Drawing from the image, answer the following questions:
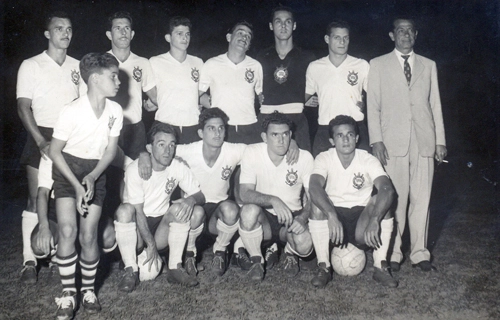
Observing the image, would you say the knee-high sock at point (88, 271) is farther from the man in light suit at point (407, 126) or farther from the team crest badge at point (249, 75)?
the man in light suit at point (407, 126)

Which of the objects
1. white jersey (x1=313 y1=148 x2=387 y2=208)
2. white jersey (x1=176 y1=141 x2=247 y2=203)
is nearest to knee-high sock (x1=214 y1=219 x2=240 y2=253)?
white jersey (x1=176 y1=141 x2=247 y2=203)

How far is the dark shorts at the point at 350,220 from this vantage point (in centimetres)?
345

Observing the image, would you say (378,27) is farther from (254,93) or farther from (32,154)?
(32,154)

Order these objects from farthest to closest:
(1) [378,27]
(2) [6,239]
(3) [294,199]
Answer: (1) [378,27] < (2) [6,239] < (3) [294,199]

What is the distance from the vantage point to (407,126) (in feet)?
11.7

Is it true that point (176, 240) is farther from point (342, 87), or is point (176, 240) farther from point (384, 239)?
point (342, 87)

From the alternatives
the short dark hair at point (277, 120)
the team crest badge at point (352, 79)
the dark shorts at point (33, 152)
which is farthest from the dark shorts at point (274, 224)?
the dark shorts at point (33, 152)

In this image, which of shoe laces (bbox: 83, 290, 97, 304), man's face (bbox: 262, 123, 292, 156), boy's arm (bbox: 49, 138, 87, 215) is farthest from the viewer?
man's face (bbox: 262, 123, 292, 156)

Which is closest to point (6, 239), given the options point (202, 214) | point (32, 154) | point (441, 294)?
point (32, 154)

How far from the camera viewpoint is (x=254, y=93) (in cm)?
421

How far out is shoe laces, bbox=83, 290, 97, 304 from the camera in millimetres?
2809

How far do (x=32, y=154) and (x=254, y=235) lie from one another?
1885 mm

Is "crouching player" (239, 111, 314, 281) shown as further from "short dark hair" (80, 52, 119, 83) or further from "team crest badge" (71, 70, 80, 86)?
"team crest badge" (71, 70, 80, 86)

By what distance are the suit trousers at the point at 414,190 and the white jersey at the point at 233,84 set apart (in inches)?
54.2
